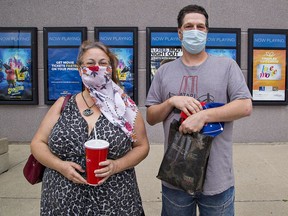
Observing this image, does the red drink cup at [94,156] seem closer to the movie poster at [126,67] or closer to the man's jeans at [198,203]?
the man's jeans at [198,203]

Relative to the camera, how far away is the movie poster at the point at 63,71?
245 inches

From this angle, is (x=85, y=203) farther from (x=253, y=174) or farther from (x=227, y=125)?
(x=253, y=174)

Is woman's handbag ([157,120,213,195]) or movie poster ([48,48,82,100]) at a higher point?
movie poster ([48,48,82,100])

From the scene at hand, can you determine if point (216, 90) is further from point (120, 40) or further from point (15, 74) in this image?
point (15, 74)

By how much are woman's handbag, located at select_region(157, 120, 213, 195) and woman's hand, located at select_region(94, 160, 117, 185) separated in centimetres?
33

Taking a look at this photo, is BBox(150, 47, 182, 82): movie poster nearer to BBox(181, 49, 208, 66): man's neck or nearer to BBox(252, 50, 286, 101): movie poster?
BBox(252, 50, 286, 101): movie poster

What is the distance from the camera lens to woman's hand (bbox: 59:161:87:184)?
5.66 ft

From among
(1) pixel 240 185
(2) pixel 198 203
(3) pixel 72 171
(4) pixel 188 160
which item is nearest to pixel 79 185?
(3) pixel 72 171

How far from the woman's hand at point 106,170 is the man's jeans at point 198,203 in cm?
46

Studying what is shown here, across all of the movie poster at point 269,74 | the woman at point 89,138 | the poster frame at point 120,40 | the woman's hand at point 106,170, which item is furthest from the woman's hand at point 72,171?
the movie poster at point 269,74

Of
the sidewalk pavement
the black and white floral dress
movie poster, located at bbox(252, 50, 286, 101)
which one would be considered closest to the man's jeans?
the black and white floral dress

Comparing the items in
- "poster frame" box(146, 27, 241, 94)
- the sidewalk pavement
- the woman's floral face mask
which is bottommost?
the sidewalk pavement

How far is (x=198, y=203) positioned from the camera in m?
2.00

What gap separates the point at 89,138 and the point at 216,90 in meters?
0.80
